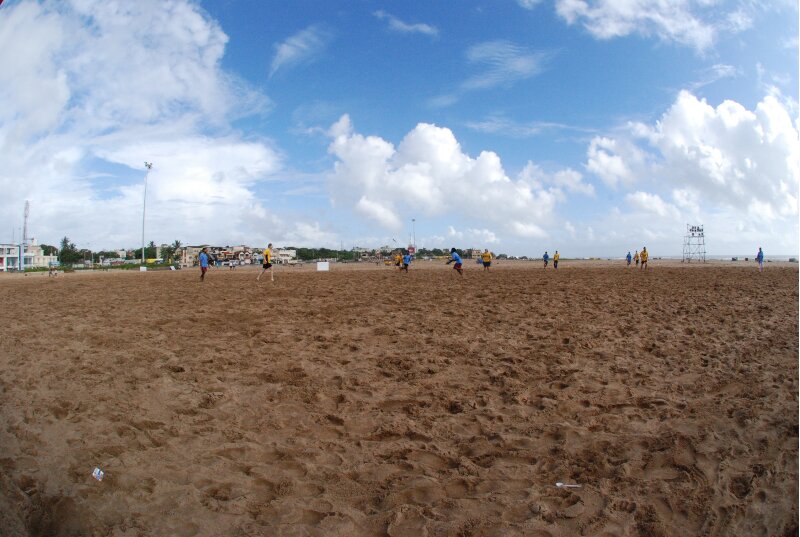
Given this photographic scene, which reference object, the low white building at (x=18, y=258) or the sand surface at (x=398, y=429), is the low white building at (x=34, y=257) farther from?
the sand surface at (x=398, y=429)

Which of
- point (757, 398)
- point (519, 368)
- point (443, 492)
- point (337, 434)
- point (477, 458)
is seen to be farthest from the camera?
point (519, 368)

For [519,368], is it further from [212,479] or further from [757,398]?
[212,479]

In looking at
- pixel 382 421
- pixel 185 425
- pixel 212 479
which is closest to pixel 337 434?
pixel 382 421

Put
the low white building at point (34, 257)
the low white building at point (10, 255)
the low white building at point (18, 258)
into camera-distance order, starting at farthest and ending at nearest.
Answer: the low white building at point (34, 257) < the low white building at point (10, 255) < the low white building at point (18, 258)

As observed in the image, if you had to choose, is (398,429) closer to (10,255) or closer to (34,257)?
(10,255)

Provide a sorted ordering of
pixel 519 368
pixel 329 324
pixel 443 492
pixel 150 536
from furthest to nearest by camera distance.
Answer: pixel 329 324
pixel 519 368
pixel 443 492
pixel 150 536

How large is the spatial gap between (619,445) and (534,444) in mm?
784

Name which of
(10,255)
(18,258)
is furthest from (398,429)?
(10,255)

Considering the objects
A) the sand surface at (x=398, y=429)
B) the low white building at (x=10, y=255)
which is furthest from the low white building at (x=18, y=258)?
the sand surface at (x=398, y=429)

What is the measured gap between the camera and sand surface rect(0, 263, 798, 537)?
3311 mm

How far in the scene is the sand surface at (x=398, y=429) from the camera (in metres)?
3.31

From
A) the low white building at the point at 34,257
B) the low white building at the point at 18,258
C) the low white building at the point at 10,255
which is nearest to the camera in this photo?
the low white building at the point at 18,258

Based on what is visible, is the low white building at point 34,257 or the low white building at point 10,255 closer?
the low white building at point 10,255

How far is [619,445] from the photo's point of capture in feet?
14.4
